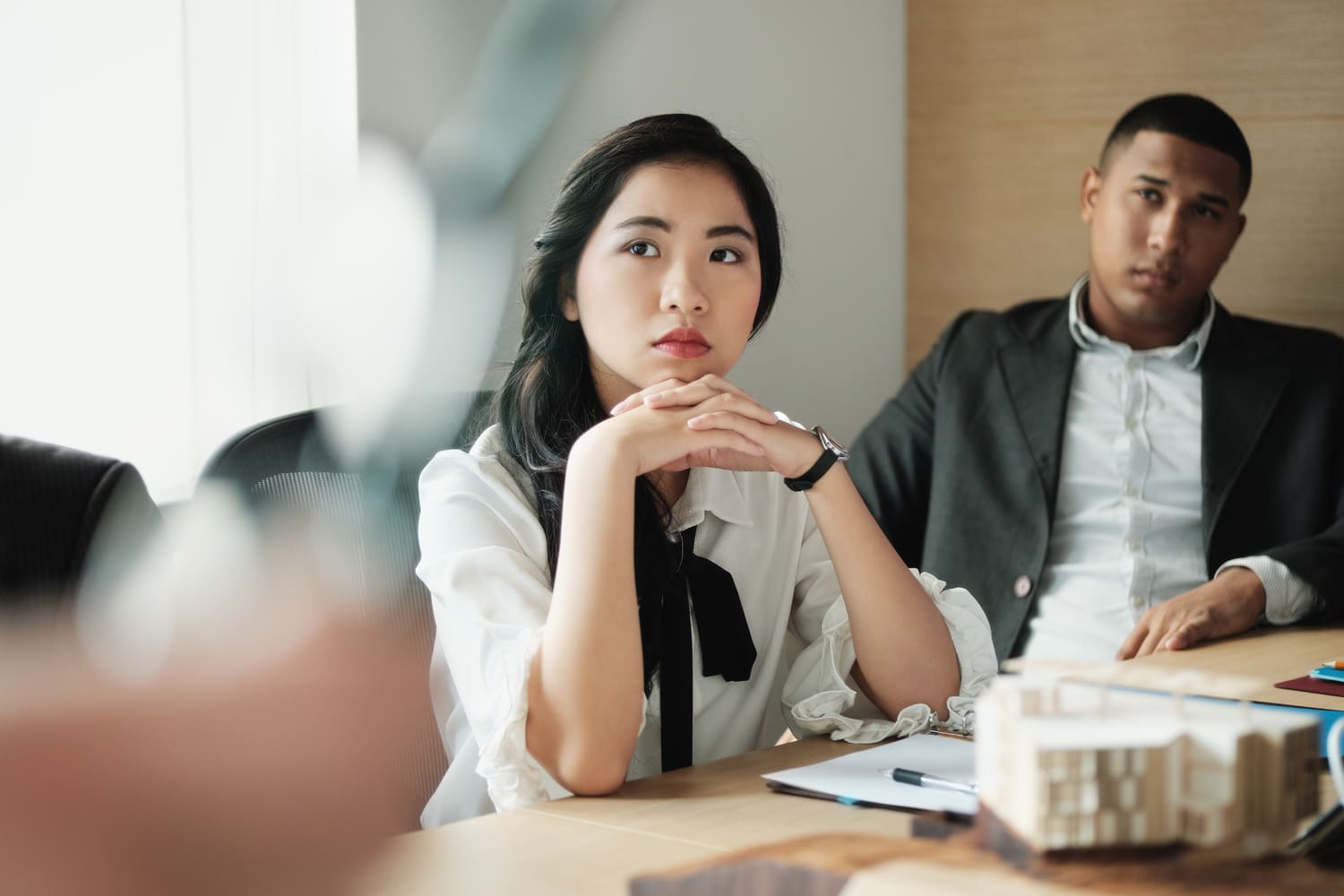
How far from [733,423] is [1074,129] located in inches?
69.0

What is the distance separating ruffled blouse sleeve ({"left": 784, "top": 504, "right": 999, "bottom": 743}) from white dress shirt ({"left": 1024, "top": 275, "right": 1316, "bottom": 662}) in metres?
0.80

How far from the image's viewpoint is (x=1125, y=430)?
199 cm

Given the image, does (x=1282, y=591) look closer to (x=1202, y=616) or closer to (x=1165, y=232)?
(x=1202, y=616)

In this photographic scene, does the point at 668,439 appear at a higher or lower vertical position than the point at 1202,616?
higher

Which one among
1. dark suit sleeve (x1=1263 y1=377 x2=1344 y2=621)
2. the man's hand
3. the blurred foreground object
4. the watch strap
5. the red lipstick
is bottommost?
the man's hand

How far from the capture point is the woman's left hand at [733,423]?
101cm

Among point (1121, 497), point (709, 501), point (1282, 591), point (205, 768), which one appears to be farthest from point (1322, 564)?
point (205, 768)

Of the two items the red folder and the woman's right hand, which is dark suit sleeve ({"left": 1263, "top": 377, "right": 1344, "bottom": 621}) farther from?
the woman's right hand

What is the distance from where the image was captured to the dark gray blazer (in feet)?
6.25

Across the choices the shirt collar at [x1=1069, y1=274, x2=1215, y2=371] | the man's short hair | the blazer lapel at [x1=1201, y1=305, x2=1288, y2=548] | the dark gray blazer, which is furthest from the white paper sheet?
the man's short hair

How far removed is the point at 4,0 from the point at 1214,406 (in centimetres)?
169

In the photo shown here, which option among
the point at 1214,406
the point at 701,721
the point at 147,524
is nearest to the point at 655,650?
the point at 701,721

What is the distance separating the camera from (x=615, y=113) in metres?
1.74

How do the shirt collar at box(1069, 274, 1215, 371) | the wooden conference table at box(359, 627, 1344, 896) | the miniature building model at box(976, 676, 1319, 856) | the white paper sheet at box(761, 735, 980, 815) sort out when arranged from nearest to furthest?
1. the miniature building model at box(976, 676, 1319, 856)
2. the wooden conference table at box(359, 627, 1344, 896)
3. the white paper sheet at box(761, 735, 980, 815)
4. the shirt collar at box(1069, 274, 1215, 371)
